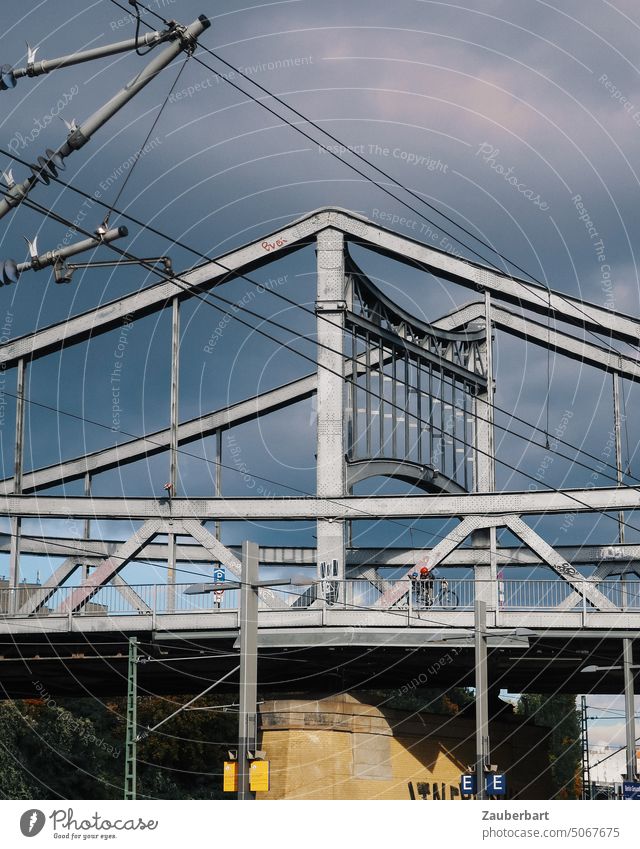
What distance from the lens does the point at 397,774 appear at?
39.7 metres

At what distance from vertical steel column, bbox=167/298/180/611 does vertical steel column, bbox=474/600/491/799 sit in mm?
9305

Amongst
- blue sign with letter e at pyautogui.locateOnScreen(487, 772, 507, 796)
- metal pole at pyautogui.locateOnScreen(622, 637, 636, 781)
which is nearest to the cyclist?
metal pole at pyautogui.locateOnScreen(622, 637, 636, 781)

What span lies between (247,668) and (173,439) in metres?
13.1

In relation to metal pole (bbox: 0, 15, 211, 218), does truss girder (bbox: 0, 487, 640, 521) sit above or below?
below

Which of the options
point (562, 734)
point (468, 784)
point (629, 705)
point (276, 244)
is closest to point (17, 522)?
point (276, 244)

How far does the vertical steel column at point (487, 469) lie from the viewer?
3875 centimetres

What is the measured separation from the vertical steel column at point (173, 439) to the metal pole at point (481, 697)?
9304mm

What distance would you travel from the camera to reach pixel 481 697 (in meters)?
34.3

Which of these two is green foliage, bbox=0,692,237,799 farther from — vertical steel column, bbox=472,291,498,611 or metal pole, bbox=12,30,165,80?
metal pole, bbox=12,30,165,80

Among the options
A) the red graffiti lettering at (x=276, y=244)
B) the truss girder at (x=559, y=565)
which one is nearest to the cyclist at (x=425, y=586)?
the truss girder at (x=559, y=565)

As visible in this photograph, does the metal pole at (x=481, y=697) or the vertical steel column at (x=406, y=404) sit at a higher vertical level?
the vertical steel column at (x=406, y=404)

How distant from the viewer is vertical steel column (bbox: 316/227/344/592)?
39531 mm

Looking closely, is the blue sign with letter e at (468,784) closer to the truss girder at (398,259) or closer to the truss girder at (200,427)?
the truss girder at (398,259)

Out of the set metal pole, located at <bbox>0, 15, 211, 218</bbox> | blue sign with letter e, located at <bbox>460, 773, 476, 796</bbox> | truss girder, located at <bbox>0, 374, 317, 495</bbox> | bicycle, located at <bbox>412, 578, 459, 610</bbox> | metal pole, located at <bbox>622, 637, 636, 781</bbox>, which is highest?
truss girder, located at <bbox>0, 374, 317, 495</bbox>
